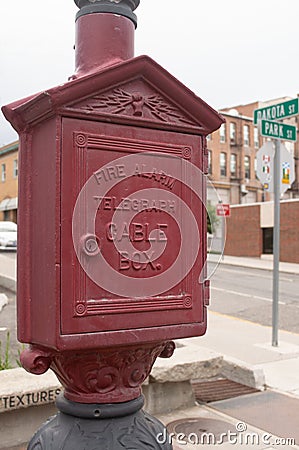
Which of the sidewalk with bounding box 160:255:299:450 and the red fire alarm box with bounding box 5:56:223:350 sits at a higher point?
the red fire alarm box with bounding box 5:56:223:350

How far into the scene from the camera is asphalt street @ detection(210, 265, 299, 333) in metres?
10.1

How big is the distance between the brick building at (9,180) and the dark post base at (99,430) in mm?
30682

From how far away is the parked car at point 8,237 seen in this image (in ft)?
79.4

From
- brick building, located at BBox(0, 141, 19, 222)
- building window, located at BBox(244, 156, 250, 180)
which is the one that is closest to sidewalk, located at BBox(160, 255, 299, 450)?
brick building, located at BBox(0, 141, 19, 222)

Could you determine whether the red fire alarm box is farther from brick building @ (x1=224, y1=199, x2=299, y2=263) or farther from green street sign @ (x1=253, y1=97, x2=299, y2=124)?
brick building @ (x1=224, y1=199, x2=299, y2=263)

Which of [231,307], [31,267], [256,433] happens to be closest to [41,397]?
[256,433]

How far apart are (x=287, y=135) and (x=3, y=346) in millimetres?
4260

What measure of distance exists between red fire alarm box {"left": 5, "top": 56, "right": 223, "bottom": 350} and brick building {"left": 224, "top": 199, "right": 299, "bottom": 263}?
2338 cm

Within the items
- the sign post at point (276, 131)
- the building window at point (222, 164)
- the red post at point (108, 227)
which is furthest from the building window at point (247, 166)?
the red post at point (108, 227)

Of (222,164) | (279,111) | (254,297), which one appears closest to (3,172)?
(222,164)

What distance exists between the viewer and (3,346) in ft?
20.6

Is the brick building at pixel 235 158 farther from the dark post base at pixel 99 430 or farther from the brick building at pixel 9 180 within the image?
the dark post base at pixel 99 430

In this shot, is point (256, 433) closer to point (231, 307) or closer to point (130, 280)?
point (130, 280)

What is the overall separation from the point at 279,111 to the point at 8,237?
1974 centimetres
